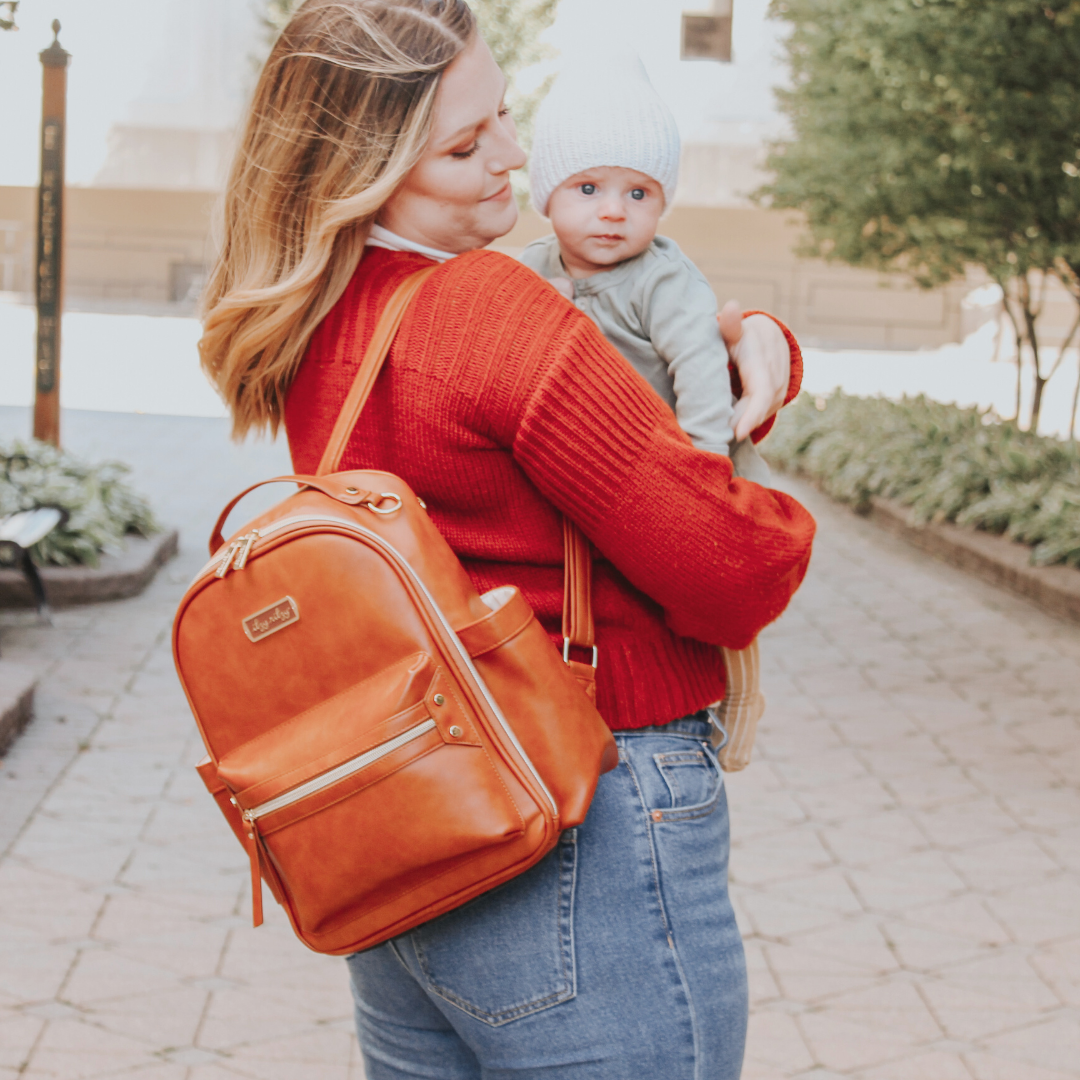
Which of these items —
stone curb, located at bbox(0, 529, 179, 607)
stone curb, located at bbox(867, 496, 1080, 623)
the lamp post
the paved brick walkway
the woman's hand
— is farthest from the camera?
the lamp post

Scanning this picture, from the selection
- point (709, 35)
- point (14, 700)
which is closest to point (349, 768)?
point (14, 700)

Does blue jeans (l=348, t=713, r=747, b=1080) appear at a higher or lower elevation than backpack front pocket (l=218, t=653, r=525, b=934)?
lower

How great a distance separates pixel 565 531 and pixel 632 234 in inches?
20.1

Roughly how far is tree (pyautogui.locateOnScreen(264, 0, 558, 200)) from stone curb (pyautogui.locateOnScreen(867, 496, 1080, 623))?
1083 centimetres

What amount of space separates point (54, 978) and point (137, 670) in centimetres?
297

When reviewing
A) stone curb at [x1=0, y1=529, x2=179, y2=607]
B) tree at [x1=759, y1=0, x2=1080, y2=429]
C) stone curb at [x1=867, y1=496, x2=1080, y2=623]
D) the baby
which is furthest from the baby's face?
tree at [x1=759, y1=0, x2=1080, y2=429]

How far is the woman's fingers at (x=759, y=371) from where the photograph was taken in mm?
1565

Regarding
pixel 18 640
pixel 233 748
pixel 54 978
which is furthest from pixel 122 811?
pixel 233 748

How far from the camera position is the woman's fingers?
1565 mm

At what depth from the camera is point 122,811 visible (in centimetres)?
462

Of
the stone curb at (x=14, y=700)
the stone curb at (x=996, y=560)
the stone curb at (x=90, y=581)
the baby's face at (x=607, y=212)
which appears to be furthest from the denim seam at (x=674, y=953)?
the stone curb at (x=996, y=560)

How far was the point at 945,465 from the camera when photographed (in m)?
10.6

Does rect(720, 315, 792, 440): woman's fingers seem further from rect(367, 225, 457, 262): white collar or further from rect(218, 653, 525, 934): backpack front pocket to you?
rect(218, 653, 525, 934): backpack front pocket

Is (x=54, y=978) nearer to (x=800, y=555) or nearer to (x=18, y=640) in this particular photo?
(x=800, y=555)
